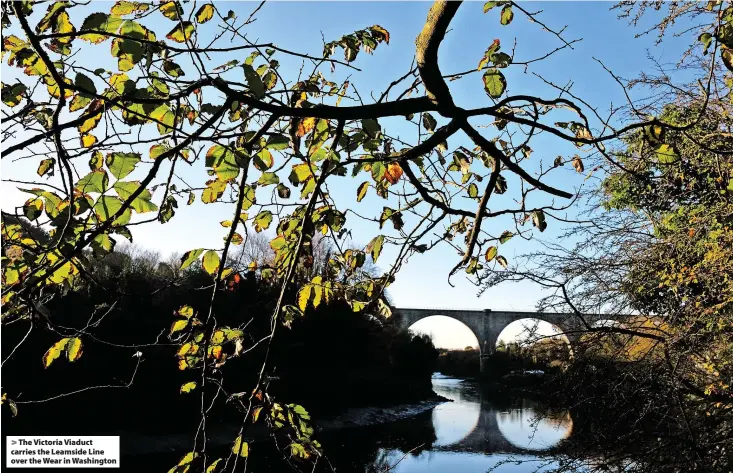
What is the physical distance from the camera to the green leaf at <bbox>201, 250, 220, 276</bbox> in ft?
4.46

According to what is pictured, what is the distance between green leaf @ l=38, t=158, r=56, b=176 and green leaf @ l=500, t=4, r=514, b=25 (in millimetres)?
1283

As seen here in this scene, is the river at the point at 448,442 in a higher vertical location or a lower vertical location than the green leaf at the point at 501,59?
lower

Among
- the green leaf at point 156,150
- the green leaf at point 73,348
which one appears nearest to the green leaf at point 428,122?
the green leaf at point 156,150

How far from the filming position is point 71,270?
1.36 m

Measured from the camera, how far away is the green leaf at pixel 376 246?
160 centimetres

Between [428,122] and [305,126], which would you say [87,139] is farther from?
[428,122]

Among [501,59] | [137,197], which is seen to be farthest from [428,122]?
[137,197]

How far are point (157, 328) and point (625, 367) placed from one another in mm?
10280

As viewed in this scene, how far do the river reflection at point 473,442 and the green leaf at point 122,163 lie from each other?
7201mm

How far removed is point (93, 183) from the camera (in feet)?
3.53

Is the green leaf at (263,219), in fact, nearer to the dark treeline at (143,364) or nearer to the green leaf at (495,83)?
the green leaf at (495,83)

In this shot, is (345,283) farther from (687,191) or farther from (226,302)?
(226,302)
